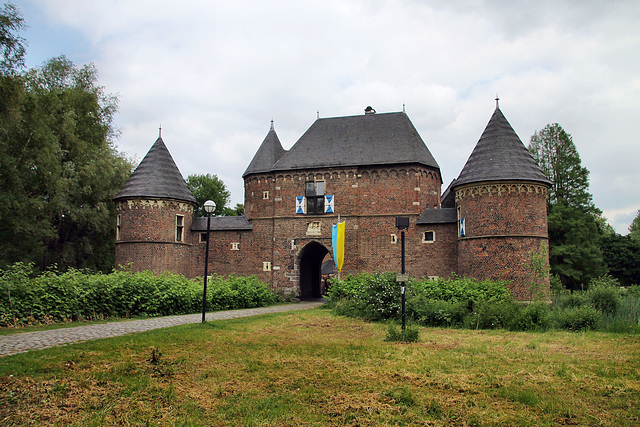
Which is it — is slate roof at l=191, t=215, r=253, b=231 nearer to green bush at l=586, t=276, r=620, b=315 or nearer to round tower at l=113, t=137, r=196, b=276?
round tower at l=113, t=137, r=196, b=276

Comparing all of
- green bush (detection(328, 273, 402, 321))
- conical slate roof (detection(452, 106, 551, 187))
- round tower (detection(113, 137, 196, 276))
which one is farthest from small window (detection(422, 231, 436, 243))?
round tower (detection(113, 137, 196, 276))

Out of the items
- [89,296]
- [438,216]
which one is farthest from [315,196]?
[89,296]

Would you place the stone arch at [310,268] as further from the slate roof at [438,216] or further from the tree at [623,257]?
the tree at [623,257]

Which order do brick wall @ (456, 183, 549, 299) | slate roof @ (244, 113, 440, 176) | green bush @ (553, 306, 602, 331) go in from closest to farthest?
green bush @ (553, 306, 602, 331), brick wall @ (456, 183, 549, 299), slate roof @ (244, 113, 440, 176)

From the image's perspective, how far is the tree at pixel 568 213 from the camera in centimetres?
3306

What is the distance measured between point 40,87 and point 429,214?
24.2m

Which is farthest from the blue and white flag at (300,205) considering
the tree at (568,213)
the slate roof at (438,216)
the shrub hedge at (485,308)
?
the tree at (568,213)

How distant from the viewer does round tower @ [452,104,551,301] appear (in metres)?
19.8

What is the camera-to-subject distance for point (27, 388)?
18.5 ft

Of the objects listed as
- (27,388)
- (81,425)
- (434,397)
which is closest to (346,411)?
(434,397)

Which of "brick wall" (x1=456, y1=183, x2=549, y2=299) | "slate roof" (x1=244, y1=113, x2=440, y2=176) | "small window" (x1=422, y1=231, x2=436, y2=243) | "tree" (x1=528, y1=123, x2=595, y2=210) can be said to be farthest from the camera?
"tree" (x1=528, y1=123, x2=595, y2=210)

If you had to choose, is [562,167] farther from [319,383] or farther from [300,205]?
[319,383]

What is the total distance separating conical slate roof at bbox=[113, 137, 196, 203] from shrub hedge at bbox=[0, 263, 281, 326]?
28.6 feet

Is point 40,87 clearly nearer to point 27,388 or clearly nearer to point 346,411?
point 27,388
